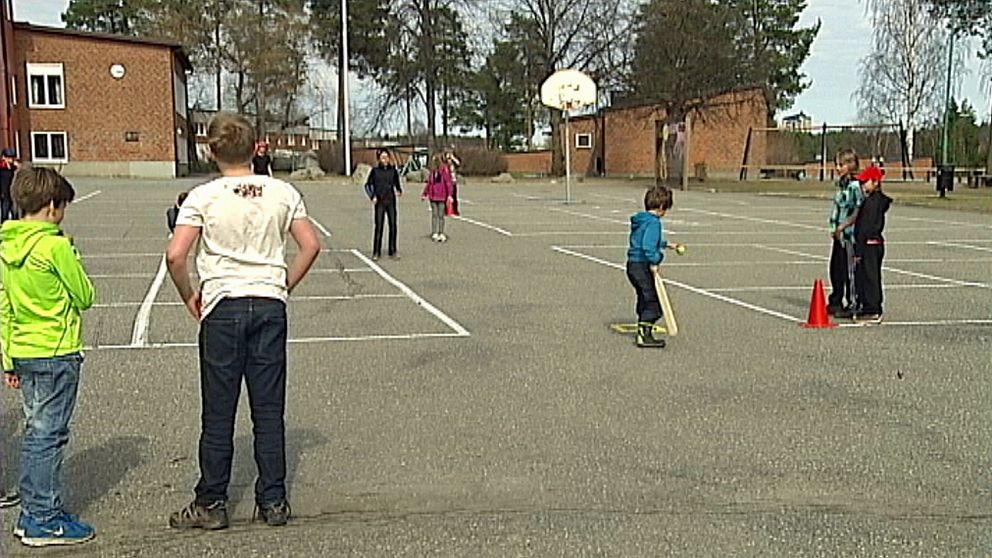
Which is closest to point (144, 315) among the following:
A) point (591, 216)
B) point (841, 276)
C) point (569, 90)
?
point (841, 276)

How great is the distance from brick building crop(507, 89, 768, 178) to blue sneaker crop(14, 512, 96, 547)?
151 feet

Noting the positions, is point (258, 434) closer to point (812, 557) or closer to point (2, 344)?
point (2, 344)

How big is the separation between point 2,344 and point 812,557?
3.73 m

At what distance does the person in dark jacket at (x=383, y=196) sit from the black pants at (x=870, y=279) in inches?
Answer: 319

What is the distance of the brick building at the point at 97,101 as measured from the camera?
174 feet

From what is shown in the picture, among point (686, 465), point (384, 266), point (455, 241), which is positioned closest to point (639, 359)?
point (686, 465)

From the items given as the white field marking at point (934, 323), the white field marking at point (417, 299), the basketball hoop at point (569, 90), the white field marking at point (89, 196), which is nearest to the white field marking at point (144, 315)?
the white field marking at point (417, 299)

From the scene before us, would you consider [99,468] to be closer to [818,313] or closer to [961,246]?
[818,313]

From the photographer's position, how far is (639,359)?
9.18m

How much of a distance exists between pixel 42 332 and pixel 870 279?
28.2ft

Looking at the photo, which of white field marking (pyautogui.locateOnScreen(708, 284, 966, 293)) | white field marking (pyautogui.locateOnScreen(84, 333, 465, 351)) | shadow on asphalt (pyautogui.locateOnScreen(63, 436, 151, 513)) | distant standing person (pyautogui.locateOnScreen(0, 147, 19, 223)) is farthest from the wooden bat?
distant standing person (pyautogui.locateOnScreen(0, 147, 19, 223))

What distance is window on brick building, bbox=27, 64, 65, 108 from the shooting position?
5303 cm

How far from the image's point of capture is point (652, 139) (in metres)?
63.4

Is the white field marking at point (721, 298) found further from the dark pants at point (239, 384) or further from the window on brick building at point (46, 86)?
the window on brick building at point (46, 86)
